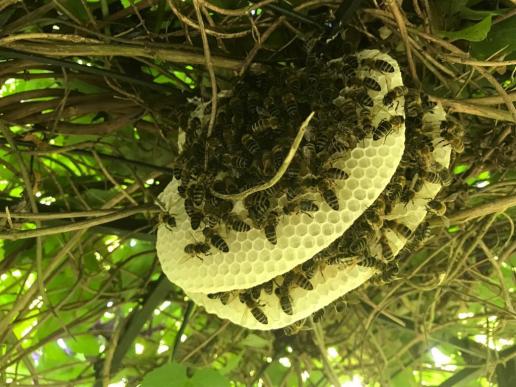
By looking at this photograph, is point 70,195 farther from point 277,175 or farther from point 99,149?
point 277,175

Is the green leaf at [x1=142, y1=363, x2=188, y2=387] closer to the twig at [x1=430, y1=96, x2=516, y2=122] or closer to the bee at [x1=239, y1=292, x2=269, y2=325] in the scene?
the bee at [x1=239, y1=292, x2=269, y2=325]

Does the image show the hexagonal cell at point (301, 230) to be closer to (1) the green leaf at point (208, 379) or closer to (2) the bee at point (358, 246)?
(2) the bee at point (358, 246)

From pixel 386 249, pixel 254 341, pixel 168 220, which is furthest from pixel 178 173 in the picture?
pixel 254 341

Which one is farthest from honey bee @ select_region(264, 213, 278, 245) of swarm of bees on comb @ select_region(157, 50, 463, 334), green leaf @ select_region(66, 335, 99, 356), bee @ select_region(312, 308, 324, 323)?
green leaf @ select_region(66, 335, 99, 356)

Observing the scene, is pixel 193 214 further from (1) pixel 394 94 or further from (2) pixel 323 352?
(2) pixel 323 352

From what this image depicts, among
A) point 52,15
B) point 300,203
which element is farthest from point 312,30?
point 52,15

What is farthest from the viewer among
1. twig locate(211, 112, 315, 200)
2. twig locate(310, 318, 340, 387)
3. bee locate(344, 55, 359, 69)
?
twig locate(310, 318, 340, 387)
